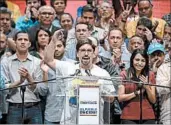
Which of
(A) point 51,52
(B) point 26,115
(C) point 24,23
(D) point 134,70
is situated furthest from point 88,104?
(C) point 24,23

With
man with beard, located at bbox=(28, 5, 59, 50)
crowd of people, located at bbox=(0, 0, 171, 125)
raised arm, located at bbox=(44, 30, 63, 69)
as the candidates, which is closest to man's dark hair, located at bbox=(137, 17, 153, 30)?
crowd of people, located at bbox=(0, 0, 171, 125)

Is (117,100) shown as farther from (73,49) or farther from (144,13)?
(144,13)

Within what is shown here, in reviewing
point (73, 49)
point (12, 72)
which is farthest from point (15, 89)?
point (73, 49)

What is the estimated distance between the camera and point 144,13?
10844 millimetres

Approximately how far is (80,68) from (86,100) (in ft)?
3.40

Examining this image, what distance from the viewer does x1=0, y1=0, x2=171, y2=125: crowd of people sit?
7594 millimetres

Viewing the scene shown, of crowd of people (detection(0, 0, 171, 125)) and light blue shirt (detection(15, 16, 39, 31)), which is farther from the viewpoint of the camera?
light blue shirt (detection(15, 16, 39, 31))

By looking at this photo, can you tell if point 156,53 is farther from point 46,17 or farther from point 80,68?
point 80,68

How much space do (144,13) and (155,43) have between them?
4.74 ft

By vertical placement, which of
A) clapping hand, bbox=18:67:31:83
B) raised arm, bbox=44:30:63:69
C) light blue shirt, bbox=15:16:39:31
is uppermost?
→ light blue shirt, bbox=15:16:39:31

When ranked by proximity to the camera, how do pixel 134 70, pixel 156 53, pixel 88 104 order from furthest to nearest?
pixel 156 53 < pixel 134 70 < pixel 88 104

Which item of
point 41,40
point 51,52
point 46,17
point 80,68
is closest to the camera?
point 80,68

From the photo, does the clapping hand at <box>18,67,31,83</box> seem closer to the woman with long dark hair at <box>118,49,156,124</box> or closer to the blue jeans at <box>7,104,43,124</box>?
the blue jeans at <box>7,104,43,124</box>

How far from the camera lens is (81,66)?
757cm
